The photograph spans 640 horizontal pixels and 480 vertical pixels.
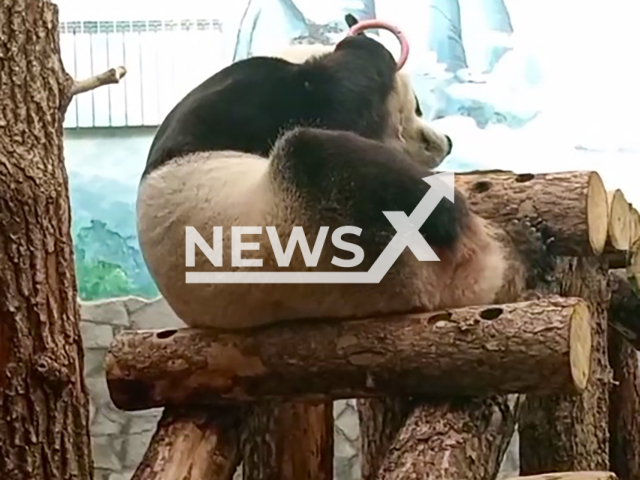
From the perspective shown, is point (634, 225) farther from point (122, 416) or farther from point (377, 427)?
point (122, 416)

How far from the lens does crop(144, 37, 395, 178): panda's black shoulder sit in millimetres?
1854

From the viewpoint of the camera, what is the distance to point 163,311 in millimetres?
4051

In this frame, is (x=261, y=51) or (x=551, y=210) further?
(x=261, y=51)

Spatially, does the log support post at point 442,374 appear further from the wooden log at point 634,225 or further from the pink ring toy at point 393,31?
the pink ring toy at point 393,31

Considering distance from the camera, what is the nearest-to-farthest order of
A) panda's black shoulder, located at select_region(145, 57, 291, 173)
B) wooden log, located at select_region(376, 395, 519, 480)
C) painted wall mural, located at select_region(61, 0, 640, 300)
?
wooden log, located at select_region(376, 395, 519, 480) < panda's black shoulder, located at select_region(145, 57, 291, 173) < painted wall mural, located at select_region(61, 0, 640, 300)

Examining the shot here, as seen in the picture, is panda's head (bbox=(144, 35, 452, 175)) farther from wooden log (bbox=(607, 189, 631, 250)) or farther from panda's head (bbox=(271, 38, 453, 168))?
wooden log (bbox=(607, 189, 631, 250))

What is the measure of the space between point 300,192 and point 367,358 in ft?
0.99

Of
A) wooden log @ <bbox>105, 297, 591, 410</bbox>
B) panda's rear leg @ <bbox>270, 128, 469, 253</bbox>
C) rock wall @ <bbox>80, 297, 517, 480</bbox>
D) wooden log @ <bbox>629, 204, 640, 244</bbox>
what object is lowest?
rock wall @ <bbox>80, 297, 517, 480</bbox>

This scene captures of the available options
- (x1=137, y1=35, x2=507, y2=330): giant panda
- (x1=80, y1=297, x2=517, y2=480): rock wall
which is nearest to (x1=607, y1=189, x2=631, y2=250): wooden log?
(x1=137, y1=35, x2=507, y2=330): giant panda

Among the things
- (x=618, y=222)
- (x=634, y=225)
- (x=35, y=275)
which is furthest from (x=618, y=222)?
(x=35, y=275)

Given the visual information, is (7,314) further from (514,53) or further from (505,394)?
(514,53)

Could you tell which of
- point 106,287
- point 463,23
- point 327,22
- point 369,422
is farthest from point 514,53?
point 369,422

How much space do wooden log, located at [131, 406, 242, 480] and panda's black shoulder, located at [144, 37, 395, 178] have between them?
0.47 meters

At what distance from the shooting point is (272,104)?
1.89 m
